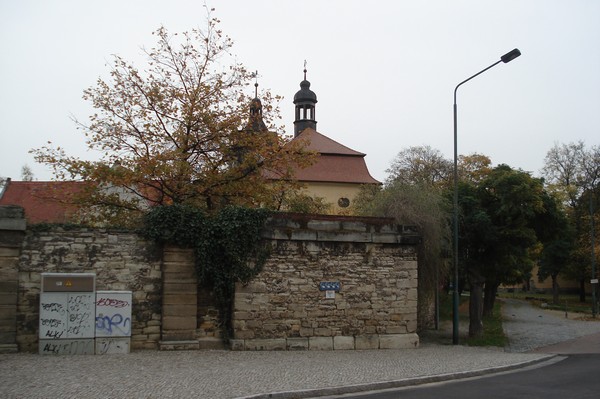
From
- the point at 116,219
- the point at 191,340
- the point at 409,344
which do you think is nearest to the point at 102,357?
the point at 191,340

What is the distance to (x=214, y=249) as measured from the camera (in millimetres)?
14930

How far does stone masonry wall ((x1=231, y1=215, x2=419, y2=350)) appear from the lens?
15.4 metres

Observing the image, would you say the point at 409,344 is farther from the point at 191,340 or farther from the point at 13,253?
the point at 13,253

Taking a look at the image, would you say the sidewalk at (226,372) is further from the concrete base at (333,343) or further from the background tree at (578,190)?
the background tree at (578,190)

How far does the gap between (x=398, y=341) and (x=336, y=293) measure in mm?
2375

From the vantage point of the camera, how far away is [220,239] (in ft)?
49.2

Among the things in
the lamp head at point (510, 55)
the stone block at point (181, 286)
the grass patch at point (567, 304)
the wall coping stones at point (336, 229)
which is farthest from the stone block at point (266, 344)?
the grass patch at point (567, 304)

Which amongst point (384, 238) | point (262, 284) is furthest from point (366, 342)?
point (262, 284)

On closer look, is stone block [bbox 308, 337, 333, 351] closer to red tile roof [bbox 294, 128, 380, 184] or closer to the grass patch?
the grass patch

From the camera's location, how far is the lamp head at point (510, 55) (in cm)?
Answer: 1723

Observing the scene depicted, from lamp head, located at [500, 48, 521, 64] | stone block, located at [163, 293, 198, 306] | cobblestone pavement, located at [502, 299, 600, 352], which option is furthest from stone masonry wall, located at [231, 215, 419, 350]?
lamp head, located at [500, 48, 521, 64]

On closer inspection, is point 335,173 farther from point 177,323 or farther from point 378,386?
point 378,386

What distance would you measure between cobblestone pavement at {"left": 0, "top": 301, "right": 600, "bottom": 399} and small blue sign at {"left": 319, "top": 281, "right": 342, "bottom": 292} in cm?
166

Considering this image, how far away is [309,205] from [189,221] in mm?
10718
